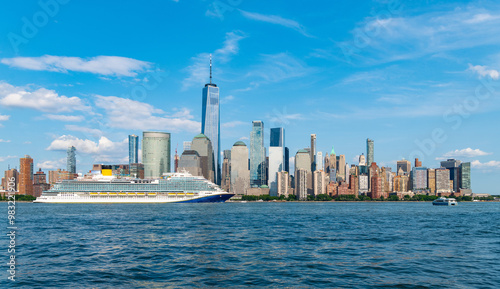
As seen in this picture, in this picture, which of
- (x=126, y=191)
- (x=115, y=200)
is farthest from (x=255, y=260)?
(x=126, y=191)

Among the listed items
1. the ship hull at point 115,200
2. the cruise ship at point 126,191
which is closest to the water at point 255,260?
the ship hull at point 115,200

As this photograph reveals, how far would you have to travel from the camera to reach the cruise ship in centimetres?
18675

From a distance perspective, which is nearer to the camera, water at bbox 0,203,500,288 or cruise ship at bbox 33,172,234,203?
water at bbox 0,203,500,288

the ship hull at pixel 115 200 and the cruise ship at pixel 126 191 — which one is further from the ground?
the cruise ship at pixel 126 191

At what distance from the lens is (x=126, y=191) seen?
7441 inches

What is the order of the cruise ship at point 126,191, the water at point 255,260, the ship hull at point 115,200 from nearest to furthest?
the water at point 255,260 → the ship hull at point 115,200 → the cruise ship at point 126,191

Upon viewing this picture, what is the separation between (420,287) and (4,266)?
3307cm

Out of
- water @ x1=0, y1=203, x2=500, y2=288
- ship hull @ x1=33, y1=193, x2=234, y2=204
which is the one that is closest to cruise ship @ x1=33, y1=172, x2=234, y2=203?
ship hull @ x1=33, y1=193, x2=234, y2=204

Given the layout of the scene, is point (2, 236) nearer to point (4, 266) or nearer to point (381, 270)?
point (4, 266)

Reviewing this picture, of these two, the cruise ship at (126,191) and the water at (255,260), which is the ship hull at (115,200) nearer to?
the cruise ship at (126,191)

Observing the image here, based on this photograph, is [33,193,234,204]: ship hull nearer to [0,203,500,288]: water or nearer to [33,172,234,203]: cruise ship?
[33,172,234,203]: cruise ship

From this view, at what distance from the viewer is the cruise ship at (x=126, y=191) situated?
18675 centimetres

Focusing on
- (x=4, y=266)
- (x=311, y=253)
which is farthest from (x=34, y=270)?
(x=311, y=253)

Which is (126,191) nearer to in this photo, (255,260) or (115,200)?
(115,200)
